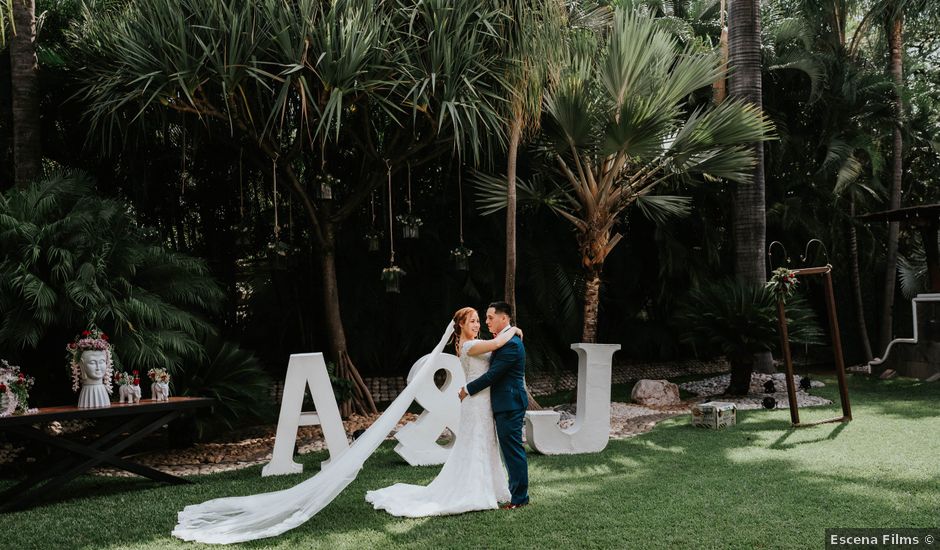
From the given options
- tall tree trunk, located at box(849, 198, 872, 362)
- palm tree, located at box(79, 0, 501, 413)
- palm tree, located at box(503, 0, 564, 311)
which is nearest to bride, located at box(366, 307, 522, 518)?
palm tree, located at box(79, 0, 501, 413)

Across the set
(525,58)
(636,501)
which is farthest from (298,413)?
(525,58)

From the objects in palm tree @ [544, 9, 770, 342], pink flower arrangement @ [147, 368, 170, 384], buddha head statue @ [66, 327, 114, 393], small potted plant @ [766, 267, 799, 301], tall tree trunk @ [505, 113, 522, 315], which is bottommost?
pink flower arrangement @ [147, 368, 170, 384]

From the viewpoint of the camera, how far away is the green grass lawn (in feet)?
13.4

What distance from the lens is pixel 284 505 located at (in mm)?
4410

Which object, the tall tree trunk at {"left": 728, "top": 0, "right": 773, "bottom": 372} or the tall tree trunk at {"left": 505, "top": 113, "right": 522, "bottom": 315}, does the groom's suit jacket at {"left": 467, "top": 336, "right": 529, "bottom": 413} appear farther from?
the tall tree trunk at {"left": 728, "top": 0, "right": 773, "bottom": 372}

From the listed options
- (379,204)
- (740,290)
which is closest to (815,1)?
(740,290)

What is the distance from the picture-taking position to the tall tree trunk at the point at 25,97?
762 cm

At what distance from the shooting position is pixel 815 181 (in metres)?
14.6

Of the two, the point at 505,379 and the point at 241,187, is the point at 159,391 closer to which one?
the point at 505,379

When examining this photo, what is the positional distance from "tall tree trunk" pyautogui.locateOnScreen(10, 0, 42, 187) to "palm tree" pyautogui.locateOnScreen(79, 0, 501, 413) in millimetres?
562

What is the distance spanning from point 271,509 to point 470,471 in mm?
1296

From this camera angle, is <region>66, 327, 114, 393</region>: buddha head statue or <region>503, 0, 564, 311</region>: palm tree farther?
<region>503, 0, 564, 311</region>: palm tree

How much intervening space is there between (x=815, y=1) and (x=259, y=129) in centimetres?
1125

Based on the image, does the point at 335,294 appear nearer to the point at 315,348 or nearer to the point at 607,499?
the point at 315,348
